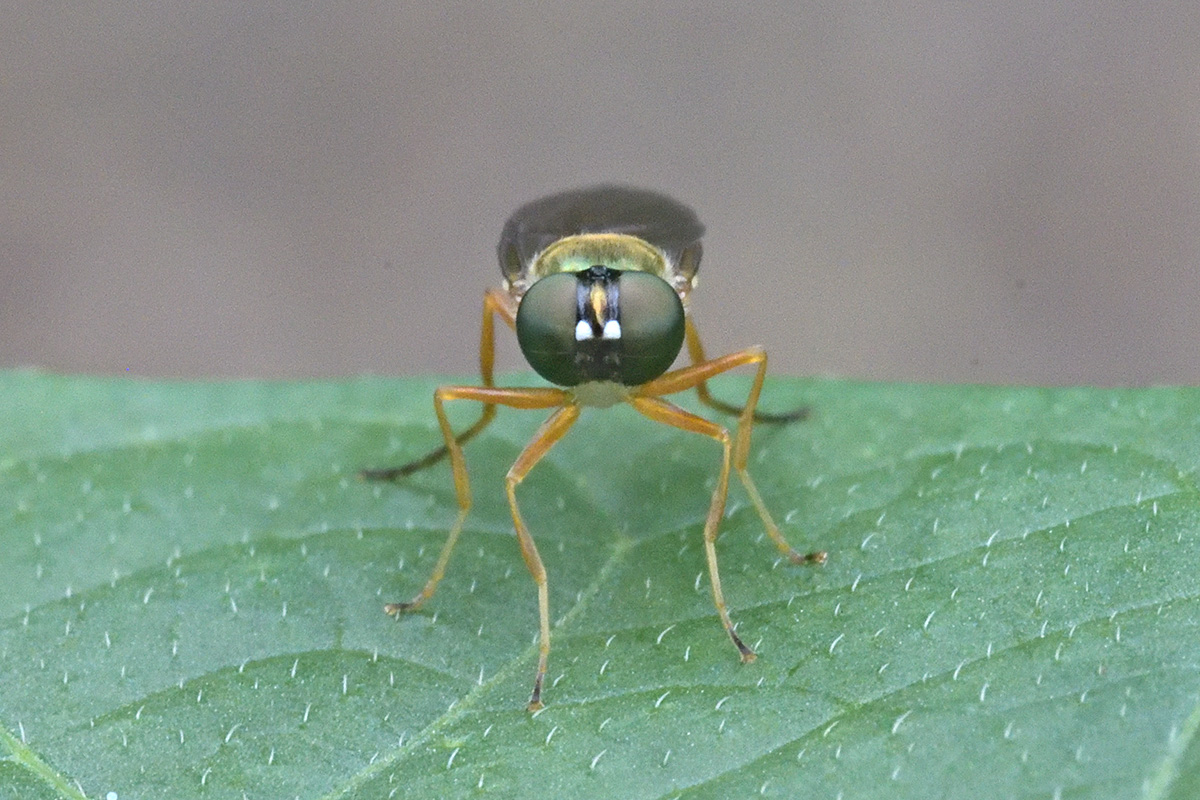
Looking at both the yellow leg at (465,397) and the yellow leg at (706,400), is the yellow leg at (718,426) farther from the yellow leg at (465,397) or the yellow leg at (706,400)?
the yellow leg at (706,400)

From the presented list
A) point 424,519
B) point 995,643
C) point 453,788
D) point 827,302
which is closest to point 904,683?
point 995,643

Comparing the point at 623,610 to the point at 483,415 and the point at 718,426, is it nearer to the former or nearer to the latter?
the point at 718,426

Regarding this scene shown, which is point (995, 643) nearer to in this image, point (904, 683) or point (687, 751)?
point (904, 683)

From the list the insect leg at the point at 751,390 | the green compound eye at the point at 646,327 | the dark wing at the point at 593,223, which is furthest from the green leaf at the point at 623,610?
the dark wing at the point at 593,223

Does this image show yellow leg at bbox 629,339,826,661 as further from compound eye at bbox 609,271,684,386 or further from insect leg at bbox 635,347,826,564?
compound eye at bbox 609,271,684,386

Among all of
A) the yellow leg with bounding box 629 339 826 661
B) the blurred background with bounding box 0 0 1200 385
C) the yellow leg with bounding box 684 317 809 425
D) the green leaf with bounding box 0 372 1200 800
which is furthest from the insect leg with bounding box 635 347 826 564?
the blurred background with bounding box 0 0 1200 385
